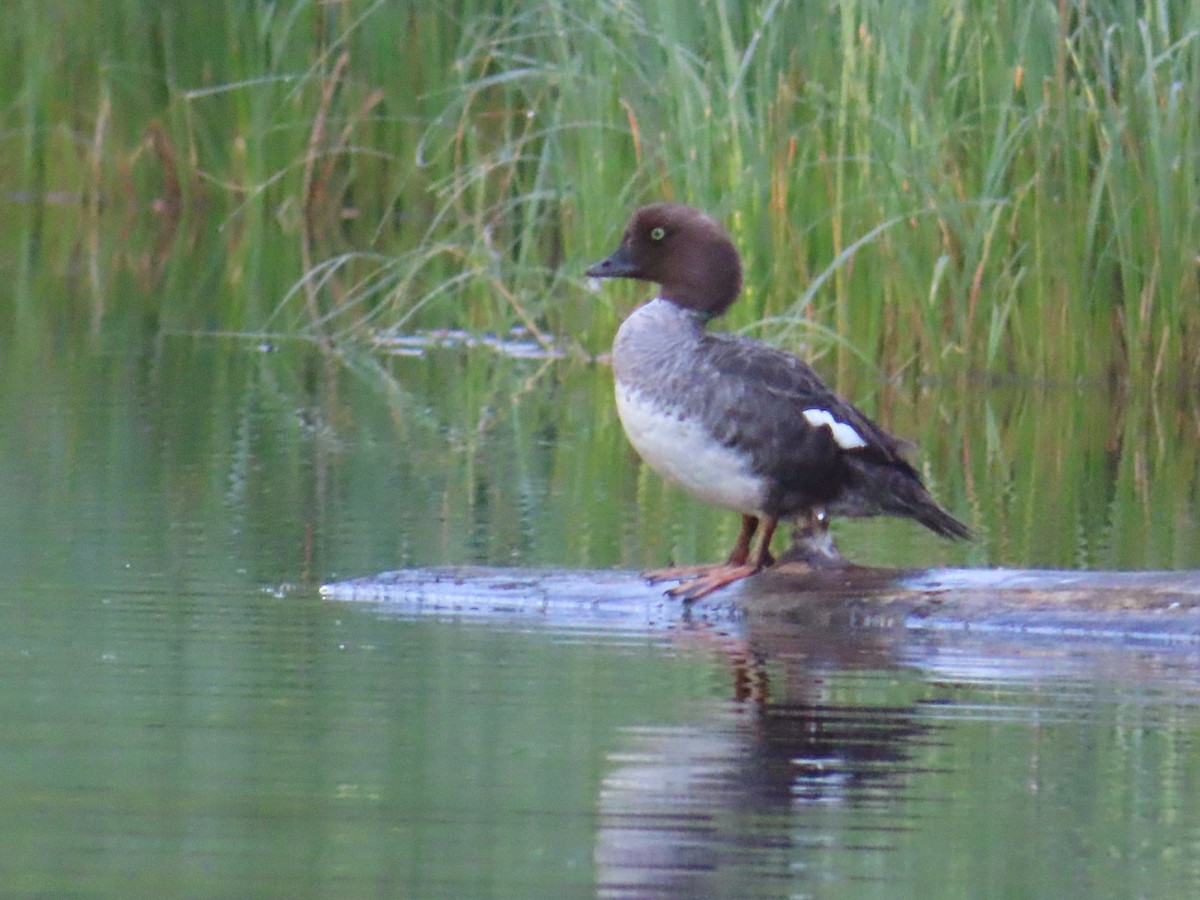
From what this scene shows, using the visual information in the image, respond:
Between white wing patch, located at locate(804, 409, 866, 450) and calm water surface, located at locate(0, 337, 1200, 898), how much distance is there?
1.69ft

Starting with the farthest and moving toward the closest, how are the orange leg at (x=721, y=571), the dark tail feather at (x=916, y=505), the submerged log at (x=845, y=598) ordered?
the dark tail feather at (x=916, y=505), the orange leg at (x=721, y=571), the submerged log at (x=845, y=598)

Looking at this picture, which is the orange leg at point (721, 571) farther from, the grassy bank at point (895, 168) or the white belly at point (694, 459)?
the grassy bank at point (895, 168)

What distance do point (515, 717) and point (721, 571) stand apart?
1.38m

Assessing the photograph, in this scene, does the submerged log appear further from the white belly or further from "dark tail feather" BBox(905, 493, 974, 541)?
"dark tail feather" BBox(905, 493, 974, 541)

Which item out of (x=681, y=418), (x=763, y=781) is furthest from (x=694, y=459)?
(x=763, y=781)

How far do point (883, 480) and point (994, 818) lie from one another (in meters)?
2.15

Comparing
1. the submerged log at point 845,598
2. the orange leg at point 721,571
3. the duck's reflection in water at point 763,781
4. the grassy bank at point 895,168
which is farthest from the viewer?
the grassy bank at point 895,168

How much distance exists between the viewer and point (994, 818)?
147 inches

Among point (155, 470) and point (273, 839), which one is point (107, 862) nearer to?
point (273, 839)

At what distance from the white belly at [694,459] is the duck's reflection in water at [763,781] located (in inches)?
28.8

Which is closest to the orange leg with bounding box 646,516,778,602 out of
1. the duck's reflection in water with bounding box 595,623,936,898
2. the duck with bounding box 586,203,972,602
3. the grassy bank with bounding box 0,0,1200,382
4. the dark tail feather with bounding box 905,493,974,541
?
the duck with bounding box 586,203,972,602

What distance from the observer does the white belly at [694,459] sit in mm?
5762

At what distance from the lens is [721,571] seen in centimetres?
568

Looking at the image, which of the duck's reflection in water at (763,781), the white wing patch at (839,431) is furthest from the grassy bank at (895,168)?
the duck's reflection in water at (763,781)
